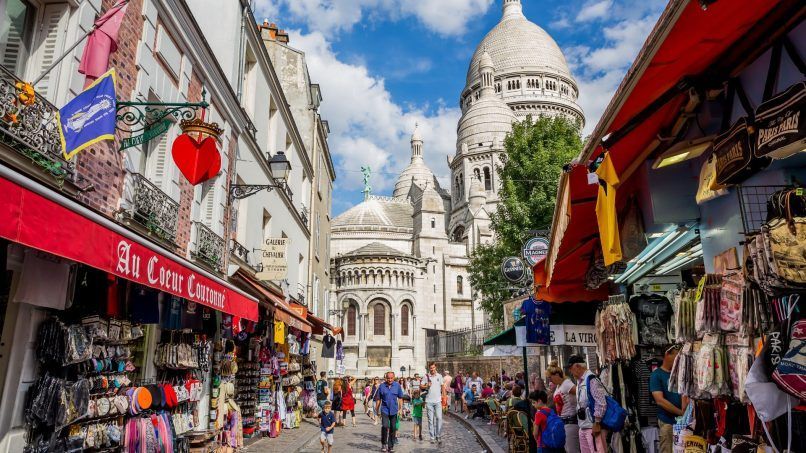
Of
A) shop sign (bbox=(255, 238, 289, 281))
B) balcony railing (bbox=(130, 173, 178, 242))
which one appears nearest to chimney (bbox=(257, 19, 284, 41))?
shop sign (bbox=(255, 238, 289, 281))

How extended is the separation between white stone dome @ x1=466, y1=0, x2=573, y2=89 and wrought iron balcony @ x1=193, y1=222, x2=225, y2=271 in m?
68.0

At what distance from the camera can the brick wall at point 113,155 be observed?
5.90m

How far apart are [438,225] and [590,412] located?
49757 mm

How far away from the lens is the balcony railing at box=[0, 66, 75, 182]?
15.1ft

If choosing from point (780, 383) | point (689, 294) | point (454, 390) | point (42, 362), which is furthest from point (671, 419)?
point (454, 390)

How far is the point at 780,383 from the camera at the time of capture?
262 cm

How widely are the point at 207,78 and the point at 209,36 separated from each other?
1783mm

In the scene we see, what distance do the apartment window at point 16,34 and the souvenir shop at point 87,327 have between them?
74.6 inches

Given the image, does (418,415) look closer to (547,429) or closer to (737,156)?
(547,429)

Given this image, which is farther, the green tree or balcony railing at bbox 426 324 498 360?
balcony railing at bbox 426 324 498 360

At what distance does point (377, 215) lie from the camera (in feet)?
203

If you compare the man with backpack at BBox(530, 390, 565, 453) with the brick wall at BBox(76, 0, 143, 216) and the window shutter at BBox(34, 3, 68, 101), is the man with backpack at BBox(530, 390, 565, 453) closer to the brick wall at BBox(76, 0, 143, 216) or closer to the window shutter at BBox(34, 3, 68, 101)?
the brick wall at BBox(76, 0, 143, 216)

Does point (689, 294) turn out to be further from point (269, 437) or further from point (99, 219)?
point (269, 437)

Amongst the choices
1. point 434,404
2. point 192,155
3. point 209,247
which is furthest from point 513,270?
point 192,155
